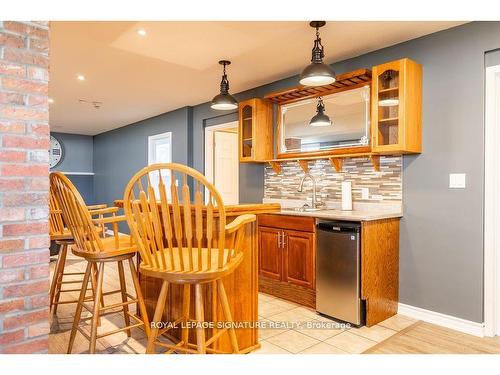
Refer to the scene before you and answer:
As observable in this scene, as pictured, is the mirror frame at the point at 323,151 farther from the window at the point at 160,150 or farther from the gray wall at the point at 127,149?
the window at the point at 160,150

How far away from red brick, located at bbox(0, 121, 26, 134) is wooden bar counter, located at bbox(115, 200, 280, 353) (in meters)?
1.00

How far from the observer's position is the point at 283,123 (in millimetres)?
4156

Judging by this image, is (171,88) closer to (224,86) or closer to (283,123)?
(224,86)

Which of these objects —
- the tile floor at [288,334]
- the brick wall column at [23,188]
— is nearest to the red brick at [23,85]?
the brick wall column at [23,188]

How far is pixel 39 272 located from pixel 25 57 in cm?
91

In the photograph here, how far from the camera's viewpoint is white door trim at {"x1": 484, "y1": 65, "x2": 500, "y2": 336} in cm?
261

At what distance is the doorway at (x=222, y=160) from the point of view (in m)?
5.45

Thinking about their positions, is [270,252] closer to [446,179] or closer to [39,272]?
[446,179]

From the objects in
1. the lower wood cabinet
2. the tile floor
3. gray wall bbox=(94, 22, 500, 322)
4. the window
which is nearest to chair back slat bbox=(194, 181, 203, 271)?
the tile floor

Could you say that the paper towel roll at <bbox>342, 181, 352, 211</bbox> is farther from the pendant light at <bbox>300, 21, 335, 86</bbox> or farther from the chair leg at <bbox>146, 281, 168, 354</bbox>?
the chair leg at <bbox>146, 281, 168, 354</bbox>

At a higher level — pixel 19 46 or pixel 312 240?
pixel 19 46

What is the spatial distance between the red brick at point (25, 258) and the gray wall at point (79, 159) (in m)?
7.87
